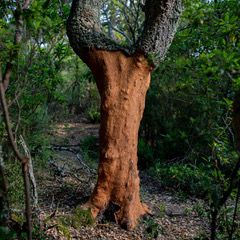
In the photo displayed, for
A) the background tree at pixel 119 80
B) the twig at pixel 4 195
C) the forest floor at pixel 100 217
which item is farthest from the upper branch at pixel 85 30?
the twig at pixel 4 195

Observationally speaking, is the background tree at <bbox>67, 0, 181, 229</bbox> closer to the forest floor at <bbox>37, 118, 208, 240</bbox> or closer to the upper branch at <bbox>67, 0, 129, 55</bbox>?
the upper branch at <bbox>67, 0, 129, 55</bbox>

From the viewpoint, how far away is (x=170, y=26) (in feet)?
16.0

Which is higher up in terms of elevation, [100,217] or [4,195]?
[4,195]

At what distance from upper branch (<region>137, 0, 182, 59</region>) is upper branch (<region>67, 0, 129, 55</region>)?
316mm

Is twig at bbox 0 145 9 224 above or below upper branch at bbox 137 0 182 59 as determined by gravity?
below

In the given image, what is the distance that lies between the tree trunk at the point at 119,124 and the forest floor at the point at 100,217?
9.0 inches

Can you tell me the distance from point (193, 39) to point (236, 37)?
5.96ft

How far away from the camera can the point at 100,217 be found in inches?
198

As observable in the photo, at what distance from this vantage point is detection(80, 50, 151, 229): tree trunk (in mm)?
4879

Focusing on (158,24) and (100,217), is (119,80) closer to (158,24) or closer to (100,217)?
(158,24)

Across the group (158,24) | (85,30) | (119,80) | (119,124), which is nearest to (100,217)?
(119,124)

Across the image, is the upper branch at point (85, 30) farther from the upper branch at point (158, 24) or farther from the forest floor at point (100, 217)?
the forest floor at point (100, 217)

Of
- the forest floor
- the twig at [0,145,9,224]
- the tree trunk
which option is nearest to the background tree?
the tree trunk

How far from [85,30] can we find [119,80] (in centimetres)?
78
